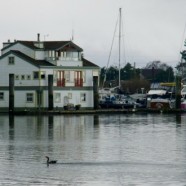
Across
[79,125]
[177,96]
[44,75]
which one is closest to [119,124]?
[79,125]

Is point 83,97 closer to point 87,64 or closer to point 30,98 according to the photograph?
point 87,64

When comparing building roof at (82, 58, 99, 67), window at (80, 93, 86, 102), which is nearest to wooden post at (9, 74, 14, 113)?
window at (80, 93, 86, 102)

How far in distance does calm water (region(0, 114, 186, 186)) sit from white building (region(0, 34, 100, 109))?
24938mm

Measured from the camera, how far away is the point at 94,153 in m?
55.2

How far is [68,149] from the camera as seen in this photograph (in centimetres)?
5838

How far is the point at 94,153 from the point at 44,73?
63951 millimetres

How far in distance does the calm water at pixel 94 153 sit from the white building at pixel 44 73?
2494 cm

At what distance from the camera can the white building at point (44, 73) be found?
386 feet

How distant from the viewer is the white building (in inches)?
4636

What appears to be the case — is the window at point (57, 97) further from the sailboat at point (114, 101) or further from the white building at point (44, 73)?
the sailboat at point (114, 101)

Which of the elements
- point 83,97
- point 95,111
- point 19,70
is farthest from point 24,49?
point 95,111

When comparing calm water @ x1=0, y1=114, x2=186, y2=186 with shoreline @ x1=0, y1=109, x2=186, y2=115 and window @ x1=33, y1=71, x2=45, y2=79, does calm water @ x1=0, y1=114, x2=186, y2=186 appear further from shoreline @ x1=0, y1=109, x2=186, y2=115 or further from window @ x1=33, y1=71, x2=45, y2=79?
window @ x1=33, y1=71, x2=45, y2=79

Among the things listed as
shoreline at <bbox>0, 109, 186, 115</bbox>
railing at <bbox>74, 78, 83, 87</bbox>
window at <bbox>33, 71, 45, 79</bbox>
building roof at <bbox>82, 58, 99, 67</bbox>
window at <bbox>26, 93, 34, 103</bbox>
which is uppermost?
building roof at <bbox>82, 58, 99, 67</bbox>

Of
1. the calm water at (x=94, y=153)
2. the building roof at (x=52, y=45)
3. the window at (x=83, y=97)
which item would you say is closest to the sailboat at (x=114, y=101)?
the window at (x=83, y=97)
